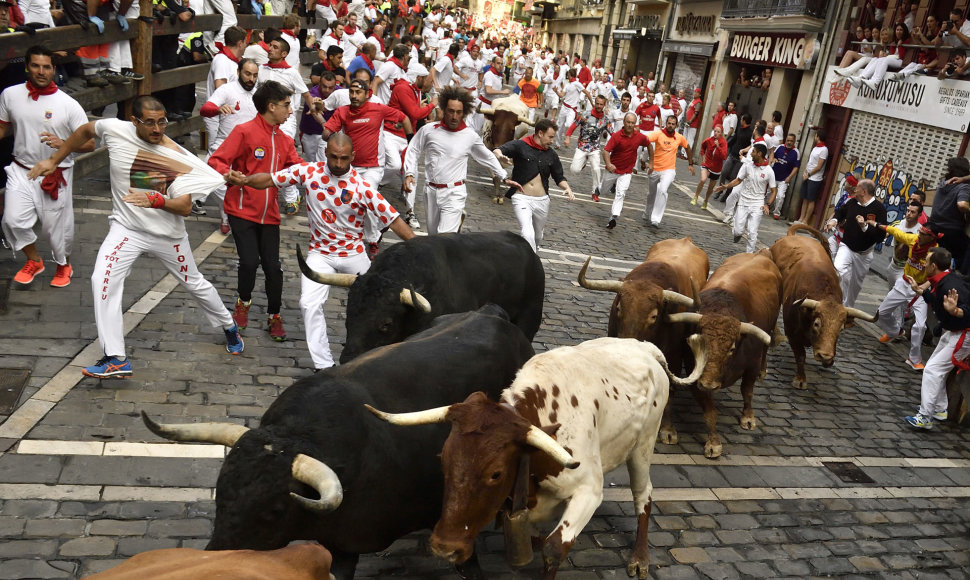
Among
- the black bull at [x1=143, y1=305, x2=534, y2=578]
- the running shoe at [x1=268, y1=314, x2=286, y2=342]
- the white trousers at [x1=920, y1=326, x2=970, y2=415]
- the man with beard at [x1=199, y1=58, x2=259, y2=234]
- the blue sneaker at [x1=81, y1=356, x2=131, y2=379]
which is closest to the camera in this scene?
the black bull at [x1=143, y1=305, x2=534, y2=578]

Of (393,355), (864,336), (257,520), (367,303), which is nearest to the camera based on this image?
(257,520)

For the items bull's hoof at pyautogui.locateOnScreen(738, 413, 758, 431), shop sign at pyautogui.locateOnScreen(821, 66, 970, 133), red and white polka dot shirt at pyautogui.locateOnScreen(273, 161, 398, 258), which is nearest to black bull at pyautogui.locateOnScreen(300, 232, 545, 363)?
red and white polka dot shirt at pyautogui.locateOnScreen(273, 161, 398, 258)

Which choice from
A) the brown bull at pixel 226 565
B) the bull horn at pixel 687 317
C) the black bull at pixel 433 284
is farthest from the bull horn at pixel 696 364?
the brown bull at pixel 226 565

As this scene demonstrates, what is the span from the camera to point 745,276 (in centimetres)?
852

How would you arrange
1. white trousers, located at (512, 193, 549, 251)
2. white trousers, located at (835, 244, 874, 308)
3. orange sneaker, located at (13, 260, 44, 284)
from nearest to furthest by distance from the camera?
orange sneaker, located at (13, 260, 44, 284) → white trousers, located at (512, 193, 549, 251) → white trousers, located at (835, 244, 874, 308)

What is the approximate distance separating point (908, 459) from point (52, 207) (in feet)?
30.1

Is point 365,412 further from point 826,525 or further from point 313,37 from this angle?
point 313,37

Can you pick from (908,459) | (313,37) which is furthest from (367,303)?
(313,37)

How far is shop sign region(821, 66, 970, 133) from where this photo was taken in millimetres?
15188

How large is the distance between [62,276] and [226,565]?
6.71 metres

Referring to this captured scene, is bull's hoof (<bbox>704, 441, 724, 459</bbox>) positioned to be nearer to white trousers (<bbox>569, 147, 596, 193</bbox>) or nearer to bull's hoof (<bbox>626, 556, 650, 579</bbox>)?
bull's hoof (<bbox>626, 556, 650, 579</bbox>)

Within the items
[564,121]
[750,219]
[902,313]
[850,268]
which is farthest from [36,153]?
[564,121]

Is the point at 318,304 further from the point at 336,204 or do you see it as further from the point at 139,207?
the point at 139,207

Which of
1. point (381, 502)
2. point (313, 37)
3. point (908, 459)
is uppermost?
point (313, 37)
